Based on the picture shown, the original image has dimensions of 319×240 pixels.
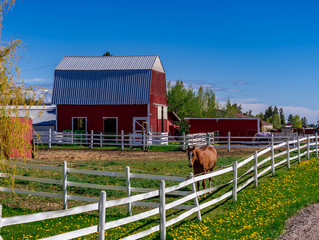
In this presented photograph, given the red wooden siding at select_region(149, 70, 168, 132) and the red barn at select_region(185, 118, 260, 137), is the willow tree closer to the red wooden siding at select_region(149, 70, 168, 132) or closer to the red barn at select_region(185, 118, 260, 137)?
the red wooden siding at select_region(149, 70, 168, 132)

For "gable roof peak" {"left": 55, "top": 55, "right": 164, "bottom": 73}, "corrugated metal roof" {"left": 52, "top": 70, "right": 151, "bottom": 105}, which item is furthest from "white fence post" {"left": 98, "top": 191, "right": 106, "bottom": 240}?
"gable roof peak" {"left": 55, "top": 55, "right": 164, "bottom": 73}

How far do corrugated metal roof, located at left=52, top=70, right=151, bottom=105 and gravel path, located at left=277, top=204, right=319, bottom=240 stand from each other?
95.3 ft

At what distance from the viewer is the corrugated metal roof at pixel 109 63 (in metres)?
42.2

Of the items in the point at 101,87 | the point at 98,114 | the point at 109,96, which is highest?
the point at 101,87

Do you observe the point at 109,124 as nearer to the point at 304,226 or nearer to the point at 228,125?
the point at 228,125

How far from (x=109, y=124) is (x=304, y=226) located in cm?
3152

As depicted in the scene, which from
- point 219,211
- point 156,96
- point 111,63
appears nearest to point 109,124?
point 156,96

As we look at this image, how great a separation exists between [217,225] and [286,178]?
7.57m

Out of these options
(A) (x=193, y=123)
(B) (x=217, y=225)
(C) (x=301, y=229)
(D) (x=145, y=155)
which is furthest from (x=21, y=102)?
(A) (x=193, y=123)

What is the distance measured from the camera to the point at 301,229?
10.3 metres

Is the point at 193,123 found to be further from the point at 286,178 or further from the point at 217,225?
the point at 217,225

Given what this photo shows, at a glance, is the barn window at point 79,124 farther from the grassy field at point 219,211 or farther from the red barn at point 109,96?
the grassy field at point 219,211

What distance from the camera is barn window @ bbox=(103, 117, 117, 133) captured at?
40.7 metres

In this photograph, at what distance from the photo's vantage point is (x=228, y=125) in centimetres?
4922
